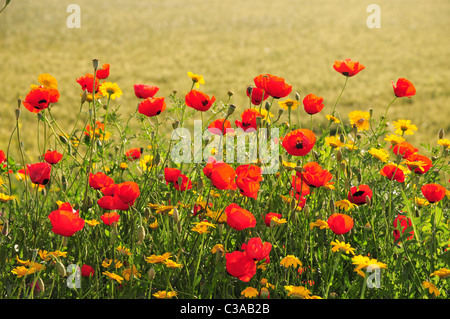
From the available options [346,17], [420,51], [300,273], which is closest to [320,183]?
[300,273]

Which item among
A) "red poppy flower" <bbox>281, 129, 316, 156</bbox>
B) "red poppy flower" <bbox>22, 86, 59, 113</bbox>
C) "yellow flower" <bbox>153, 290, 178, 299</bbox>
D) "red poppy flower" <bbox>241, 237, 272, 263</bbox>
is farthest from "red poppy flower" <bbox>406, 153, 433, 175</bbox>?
"red poppy flower" <bbox>22, 86, 59, 113</bbox>

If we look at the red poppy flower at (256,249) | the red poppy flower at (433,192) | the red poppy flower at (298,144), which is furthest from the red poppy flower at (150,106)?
the red poppy flower at (433,192)

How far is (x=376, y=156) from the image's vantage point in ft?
6.28

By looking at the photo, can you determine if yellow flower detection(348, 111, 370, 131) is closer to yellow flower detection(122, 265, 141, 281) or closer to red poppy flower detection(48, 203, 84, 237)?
yellow flower detection(122, 265, 141, 281)

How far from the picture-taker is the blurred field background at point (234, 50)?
5.36m

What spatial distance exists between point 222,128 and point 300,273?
1.79 feet

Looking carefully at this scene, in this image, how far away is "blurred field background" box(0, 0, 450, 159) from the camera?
17.6 ft

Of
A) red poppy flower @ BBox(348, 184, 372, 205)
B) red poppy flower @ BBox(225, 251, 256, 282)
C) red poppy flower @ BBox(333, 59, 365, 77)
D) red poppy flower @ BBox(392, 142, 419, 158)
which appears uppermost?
red poppy flower @ BBox(333, 59, 365, 77)

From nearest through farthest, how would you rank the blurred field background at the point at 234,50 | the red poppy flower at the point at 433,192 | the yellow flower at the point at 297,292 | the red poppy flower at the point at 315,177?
the yellow flower at the point at 297,292 → the red poppy flower at the point at 315,177 → the red poppy flower at the point at 433,192 → the blurred field background at the point at 234,50

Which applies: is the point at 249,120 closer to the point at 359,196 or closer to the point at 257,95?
the point at 257,95

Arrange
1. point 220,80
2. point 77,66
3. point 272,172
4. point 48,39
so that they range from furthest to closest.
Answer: point 48,39
point 77,66
point 220,80
point 272,172

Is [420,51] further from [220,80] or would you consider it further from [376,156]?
[376,156]

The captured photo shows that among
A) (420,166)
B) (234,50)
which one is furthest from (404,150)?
(234,50)

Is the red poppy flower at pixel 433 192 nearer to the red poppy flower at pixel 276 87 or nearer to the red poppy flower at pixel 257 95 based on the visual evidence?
the red poppy flower at pixel 276 87
